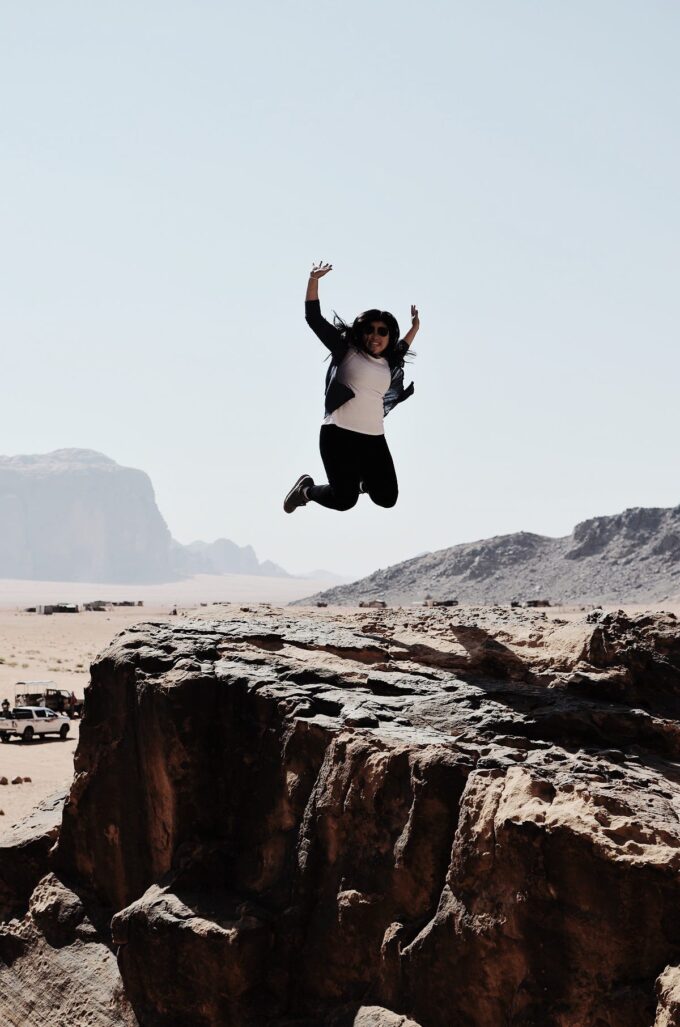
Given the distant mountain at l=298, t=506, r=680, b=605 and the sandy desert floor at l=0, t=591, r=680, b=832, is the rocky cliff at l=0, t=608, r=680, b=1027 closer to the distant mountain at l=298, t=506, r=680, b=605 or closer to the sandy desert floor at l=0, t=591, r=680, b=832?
the sandy desert floor at l=0, t=591, r=680, b=832

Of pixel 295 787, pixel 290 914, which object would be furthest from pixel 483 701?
pixel 290 914

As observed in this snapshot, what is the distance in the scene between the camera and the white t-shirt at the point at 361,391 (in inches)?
278

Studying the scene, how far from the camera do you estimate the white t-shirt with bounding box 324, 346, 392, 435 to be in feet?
23.2

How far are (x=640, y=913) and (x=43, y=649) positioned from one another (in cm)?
4232

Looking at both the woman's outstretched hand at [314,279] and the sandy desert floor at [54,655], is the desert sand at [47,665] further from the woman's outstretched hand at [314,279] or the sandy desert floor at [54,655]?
the woman's outstretched hand at [314,279]

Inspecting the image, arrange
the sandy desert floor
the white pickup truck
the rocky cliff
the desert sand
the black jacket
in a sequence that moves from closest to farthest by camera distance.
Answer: the rocky cliff
the black jacket
the sandy desert floor
the desert sand
the white pickup truck

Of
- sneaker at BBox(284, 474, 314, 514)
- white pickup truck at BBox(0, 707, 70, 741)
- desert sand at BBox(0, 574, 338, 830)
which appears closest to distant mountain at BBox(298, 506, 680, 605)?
desert sand at BBox(0, 574, 338, 830)

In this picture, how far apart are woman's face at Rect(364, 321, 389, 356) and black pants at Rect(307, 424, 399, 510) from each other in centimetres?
57

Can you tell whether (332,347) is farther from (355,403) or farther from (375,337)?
(355,403)

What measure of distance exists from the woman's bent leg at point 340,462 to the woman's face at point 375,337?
581 mm

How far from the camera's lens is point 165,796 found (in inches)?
272

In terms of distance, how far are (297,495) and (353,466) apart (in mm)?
608

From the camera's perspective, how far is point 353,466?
7199 millimetres

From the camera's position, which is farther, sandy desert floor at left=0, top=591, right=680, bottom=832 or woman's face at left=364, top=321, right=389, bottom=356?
sandy desert floor at left=0, top=591, right=680, bottom=832
